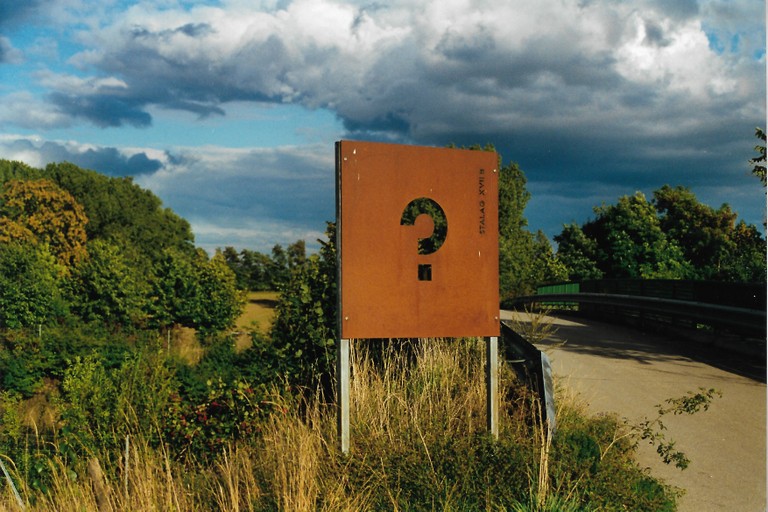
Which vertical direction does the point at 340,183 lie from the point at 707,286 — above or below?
above

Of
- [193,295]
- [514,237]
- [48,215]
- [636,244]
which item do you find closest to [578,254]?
[636,244]

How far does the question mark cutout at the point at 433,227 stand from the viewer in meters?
7.03

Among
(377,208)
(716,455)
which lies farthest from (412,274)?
(716,455)

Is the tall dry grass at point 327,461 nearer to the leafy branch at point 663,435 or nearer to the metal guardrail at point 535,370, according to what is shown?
the metal guardrail at point 535,370

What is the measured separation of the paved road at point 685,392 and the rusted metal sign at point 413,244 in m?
2.28

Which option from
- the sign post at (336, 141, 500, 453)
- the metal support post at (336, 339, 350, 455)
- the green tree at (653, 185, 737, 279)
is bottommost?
the metal support post at (336, 339, 350, 455)

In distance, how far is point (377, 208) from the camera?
6734 millimetres

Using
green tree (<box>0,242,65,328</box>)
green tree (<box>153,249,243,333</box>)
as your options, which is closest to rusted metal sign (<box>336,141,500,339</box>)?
green tree (<box>153,249,243,333</box>)

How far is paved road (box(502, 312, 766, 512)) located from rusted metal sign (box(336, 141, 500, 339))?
228cm

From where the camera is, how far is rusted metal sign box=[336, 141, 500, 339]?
262 inches

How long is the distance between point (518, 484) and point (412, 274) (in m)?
2.04

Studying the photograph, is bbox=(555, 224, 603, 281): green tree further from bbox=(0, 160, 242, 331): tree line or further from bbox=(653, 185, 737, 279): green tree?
bbox=(0, 160, 242, 331): tree line

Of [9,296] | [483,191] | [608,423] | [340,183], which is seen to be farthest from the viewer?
[9,296]

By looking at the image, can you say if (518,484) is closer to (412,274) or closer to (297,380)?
(412,274)
